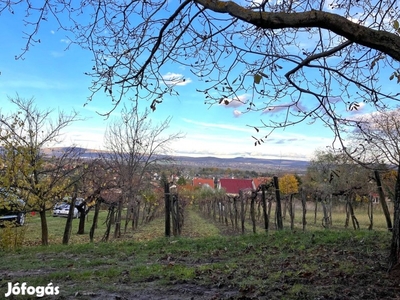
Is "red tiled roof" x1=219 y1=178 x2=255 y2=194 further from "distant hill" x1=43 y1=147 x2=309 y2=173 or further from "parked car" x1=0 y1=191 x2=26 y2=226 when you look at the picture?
"parked car" x1=0 y1=191 x2=26 y2=226

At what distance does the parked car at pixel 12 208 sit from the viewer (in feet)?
30.0

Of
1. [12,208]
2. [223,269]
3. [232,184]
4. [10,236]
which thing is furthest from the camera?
[232,184]

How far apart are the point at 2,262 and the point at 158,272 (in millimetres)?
3229

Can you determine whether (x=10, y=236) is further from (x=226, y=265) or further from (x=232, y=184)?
(x=232, y=184)

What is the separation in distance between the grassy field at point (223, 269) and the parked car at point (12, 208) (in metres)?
2.83

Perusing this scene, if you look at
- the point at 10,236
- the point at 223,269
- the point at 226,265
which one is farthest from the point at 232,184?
Answer: the point at 223,269

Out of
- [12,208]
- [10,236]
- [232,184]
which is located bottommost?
[232,184]

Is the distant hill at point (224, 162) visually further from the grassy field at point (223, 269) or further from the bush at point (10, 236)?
the grassy field at point (223, 269)

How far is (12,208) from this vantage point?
374 inches

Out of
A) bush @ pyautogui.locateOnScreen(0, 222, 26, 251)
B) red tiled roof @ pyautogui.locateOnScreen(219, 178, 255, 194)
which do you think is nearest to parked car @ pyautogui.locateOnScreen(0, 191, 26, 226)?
bush @ pyautogui.locateOnScreen(0, 222, 26, 251)

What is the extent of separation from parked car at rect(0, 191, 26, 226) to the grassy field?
2826 millimetres

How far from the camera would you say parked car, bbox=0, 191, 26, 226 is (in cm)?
915

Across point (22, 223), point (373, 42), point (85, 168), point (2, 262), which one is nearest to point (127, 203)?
point (85, 168)

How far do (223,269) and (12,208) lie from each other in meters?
7.57
